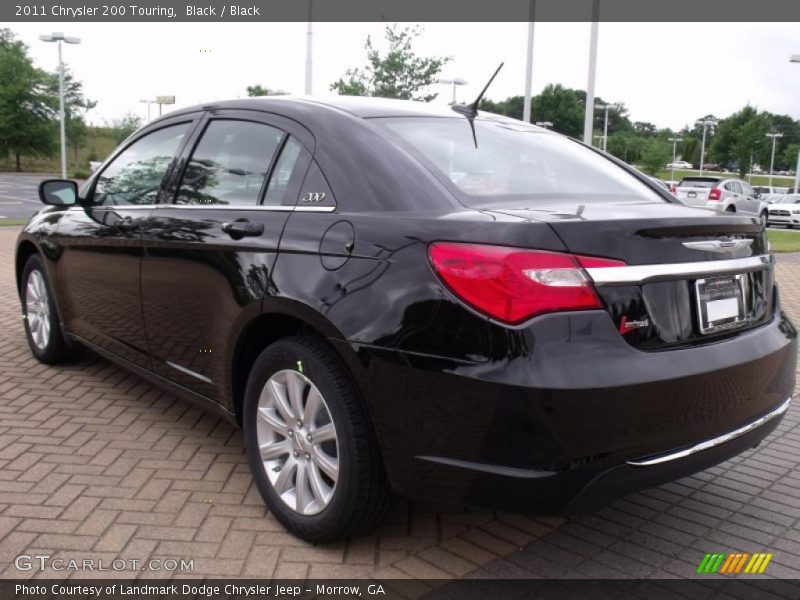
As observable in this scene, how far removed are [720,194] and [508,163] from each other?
25817mm

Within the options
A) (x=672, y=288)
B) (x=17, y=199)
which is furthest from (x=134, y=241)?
(x=17, y=199)

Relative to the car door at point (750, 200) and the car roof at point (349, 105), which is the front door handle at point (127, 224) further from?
the car door at point (750, 200)

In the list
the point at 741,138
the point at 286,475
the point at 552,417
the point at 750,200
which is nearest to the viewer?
the point at 552,417

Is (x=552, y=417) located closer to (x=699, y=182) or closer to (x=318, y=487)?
(x=318, y=487)

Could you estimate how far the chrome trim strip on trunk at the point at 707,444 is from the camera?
224 centimetres

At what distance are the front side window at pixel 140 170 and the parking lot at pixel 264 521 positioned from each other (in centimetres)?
121

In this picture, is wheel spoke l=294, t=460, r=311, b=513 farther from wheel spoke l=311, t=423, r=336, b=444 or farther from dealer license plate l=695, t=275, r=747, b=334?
dealer license plate l=695, t=275, r=747, b=334

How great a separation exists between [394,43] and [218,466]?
23.1 meters

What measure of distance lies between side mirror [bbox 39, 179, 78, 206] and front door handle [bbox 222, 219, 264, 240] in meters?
1.81

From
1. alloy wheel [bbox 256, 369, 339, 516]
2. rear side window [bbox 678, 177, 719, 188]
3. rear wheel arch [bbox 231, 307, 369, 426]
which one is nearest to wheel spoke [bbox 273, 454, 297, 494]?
alloy wheel [bbox 256, 369, 339, 516]

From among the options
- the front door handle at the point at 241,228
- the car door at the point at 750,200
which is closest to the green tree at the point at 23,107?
the car door at the point at 750,200

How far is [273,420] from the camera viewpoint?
284 centimetres

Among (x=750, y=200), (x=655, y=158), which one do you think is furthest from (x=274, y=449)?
(x=655, y=158)

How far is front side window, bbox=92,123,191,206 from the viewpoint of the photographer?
3.72m
